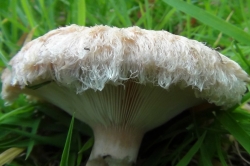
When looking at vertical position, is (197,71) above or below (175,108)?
above

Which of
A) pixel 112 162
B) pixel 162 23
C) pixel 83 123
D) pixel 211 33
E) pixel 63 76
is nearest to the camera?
pixel 63 76

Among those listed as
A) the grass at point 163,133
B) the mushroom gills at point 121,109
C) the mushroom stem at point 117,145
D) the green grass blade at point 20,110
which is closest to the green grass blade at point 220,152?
the grass at point 163,133

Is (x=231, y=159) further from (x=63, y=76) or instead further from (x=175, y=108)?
(x=63, y=76)

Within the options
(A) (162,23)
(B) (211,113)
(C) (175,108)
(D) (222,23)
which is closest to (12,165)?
(C) (175,108)

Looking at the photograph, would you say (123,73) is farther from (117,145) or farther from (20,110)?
(20,110)

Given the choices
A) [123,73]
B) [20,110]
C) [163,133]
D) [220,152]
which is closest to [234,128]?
[220,152]

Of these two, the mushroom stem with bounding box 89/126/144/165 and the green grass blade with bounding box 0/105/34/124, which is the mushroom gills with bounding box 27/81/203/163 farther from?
the green grass blade with bounding box 0/105/34/124

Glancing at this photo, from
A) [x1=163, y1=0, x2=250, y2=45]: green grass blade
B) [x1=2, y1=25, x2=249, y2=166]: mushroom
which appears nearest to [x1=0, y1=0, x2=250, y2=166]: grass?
[x1=163, y1=0, x2=250, y2=45]: green grass blade

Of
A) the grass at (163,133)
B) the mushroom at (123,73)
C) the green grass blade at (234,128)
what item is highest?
the mushroom at (123,73)

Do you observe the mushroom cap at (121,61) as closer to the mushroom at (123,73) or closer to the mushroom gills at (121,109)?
the mushroom at (123,73)
